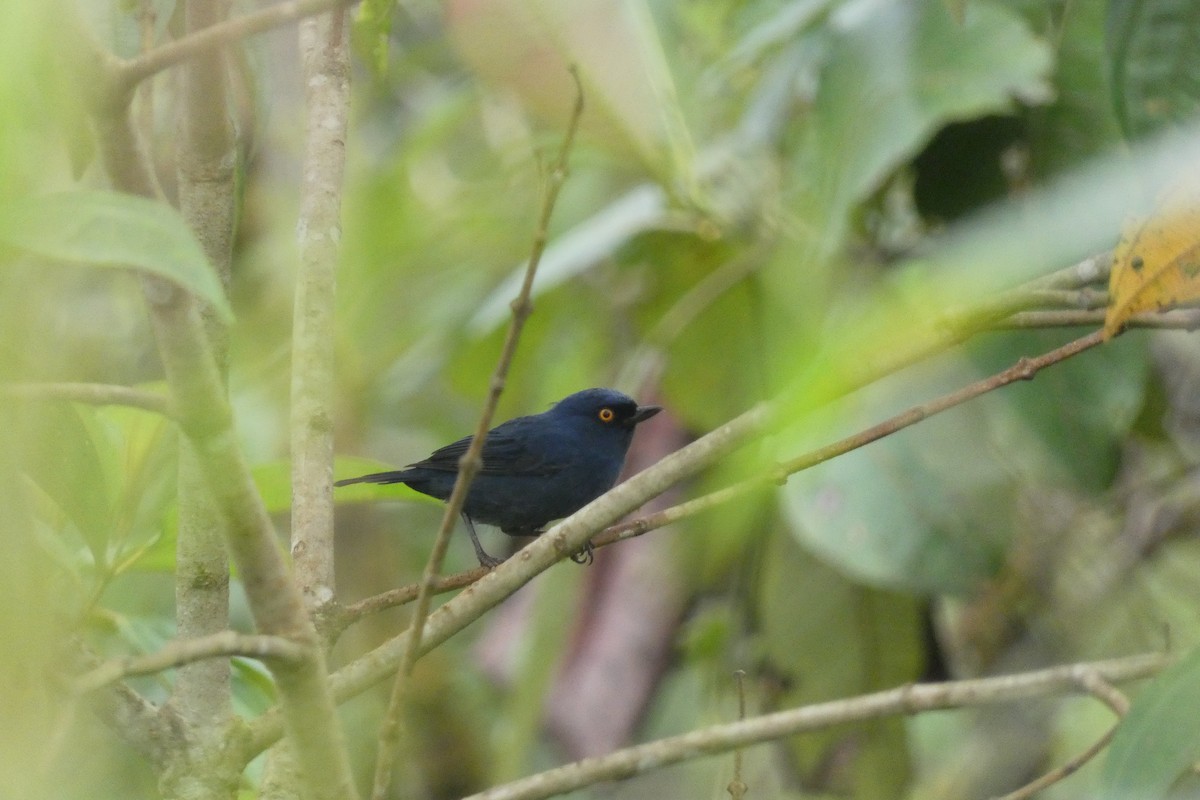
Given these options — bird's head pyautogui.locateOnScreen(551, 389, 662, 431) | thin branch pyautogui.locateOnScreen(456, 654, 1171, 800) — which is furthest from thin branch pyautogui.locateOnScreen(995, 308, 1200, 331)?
bird's head pyautogui.locateOnScreen(551, 389, 662, 431)

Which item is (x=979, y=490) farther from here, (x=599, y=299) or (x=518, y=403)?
(x=518, y=403)

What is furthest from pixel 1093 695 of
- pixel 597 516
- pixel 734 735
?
pixel 597 516

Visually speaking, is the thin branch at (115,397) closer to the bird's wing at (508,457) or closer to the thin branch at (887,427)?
the thin branch at (887,427)

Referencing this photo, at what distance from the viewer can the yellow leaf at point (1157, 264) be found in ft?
6.48

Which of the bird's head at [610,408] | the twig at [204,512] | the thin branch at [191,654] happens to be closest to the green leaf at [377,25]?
the twig at [204,512]

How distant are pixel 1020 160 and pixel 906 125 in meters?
0.79

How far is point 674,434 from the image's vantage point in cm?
480

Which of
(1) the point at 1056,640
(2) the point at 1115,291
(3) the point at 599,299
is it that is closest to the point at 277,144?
(3) the point at 599,299

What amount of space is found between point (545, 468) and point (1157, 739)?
273 centimetres

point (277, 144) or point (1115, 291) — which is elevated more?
point (277, 144)

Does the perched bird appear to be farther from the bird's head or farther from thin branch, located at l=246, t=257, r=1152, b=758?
thin branch, located at l=246, t=257, r=1152, b=758

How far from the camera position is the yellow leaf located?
1975 millimetres

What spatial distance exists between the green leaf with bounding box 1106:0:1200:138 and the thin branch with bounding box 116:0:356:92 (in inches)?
83.6

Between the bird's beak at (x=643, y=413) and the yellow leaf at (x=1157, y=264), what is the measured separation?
2.04 meters
